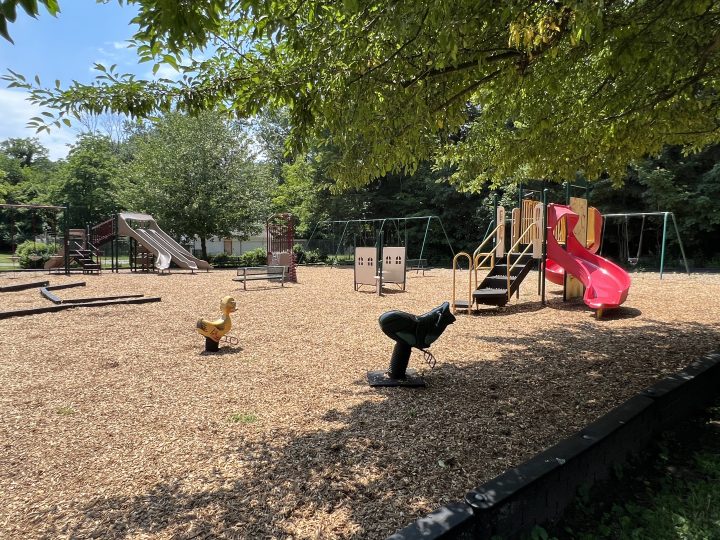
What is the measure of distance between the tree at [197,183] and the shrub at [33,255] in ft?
16.7

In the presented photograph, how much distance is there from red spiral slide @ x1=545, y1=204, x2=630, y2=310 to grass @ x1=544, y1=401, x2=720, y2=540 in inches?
216

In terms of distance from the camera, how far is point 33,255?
24.0 meters

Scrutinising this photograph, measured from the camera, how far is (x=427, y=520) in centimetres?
210

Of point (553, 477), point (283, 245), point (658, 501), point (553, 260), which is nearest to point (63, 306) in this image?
point (553, 477)

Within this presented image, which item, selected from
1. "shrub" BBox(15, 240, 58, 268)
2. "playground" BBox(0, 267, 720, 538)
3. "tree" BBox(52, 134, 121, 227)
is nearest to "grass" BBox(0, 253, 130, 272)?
"shrub" BBox(15, 240, 58, 268)

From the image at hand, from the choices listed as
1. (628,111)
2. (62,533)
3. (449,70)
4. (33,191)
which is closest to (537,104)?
(628,111)

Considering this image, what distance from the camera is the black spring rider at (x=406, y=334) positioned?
14.6 ft

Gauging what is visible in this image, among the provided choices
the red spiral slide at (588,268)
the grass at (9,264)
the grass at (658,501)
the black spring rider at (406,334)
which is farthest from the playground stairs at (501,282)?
the grass at (9,264)

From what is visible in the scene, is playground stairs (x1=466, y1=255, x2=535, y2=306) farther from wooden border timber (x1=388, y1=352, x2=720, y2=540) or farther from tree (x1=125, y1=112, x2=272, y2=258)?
tree (x1=125, y1=112, x2=272, y2=258)

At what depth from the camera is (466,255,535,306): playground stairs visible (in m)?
9.36

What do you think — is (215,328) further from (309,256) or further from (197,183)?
(309,256)

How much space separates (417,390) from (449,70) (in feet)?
10.1

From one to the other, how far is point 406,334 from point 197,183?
25128 mm

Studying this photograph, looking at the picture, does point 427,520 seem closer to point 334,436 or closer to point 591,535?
point 591,535
